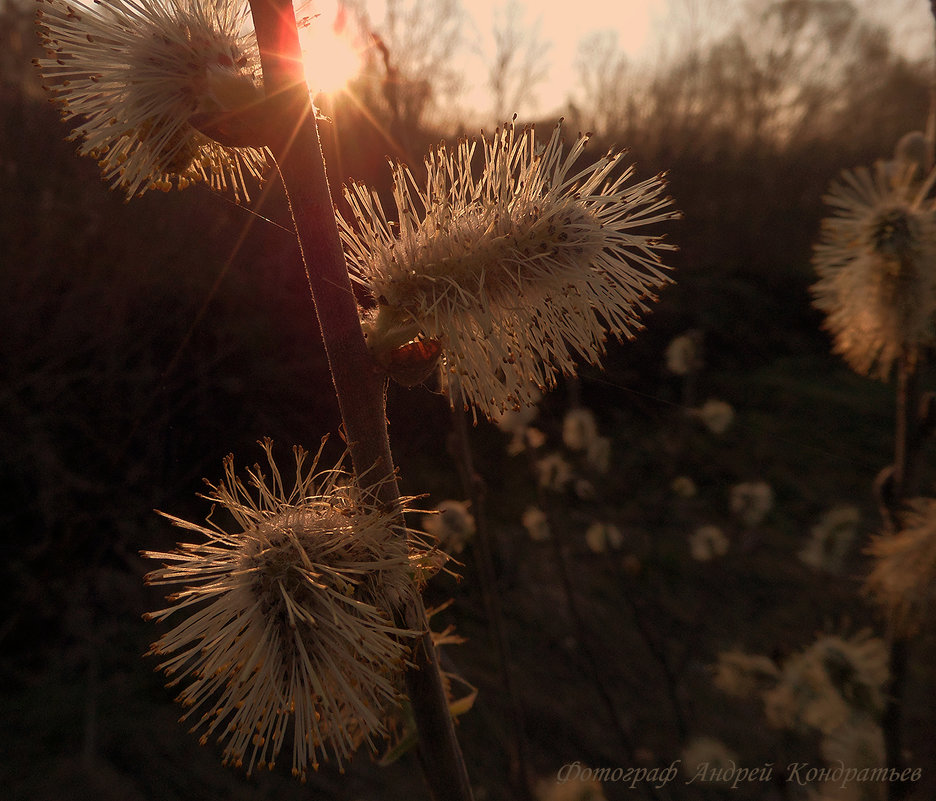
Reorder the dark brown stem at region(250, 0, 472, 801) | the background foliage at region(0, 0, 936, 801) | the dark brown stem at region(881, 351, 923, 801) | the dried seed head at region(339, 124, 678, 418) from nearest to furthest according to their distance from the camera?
1. the dark brown stem at region(250, 0, 472, 801)
2. the dried seed head at region(339, 124, 678, 418)
3. the dark brown stem at region(881, 351, 923, 801)
4. the background foliage at region(0, 0, 936, 801)

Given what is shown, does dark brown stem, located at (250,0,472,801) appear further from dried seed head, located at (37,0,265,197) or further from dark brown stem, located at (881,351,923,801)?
dark brown stem, located at (881,351,923,801)

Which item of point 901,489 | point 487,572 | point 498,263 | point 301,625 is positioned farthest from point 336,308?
point 901,489

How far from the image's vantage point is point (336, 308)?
716mm

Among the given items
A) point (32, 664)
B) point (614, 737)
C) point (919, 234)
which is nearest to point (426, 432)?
point (614, 737)

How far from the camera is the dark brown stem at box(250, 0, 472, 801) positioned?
0.69 m

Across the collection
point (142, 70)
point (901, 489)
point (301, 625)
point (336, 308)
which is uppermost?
point (142, 70)

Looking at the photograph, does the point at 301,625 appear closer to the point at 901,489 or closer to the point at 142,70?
the point at 142,70

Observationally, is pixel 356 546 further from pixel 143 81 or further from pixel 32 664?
pixel 32 664

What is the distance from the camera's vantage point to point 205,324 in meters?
3.87

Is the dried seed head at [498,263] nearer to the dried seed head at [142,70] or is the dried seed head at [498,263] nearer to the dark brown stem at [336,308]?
the dark brown stem at [336,308]

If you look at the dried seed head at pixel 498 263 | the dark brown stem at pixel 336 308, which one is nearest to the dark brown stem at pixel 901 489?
the dried seed head at pixel 498 263

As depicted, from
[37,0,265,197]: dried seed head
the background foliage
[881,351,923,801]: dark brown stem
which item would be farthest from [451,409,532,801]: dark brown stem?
[881,351,923,801]: dark brown stem

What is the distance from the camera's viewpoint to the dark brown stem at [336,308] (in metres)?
0.69

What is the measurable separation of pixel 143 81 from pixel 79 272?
3448mm
